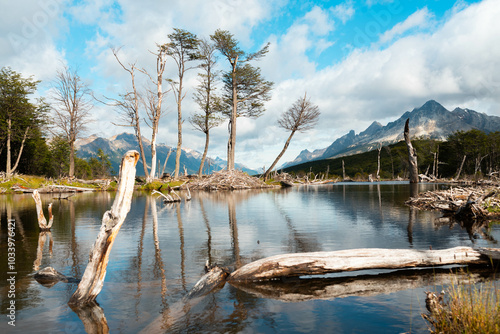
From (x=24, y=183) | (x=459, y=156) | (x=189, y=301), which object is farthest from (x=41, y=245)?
(x=459, y=156)

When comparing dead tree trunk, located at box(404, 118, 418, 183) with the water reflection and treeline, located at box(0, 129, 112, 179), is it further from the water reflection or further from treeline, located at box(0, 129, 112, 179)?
treeline, located at box(0, 129, 112, 179)

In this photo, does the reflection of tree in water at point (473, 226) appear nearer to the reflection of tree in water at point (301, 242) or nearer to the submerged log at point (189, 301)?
the reflection of tree in water at point (301, 242)

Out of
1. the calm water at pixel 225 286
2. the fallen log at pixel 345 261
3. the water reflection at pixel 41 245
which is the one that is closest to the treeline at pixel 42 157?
the water reflection at pixel 41 245

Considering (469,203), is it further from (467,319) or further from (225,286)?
(225,286)

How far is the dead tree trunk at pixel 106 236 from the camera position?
5.52 m

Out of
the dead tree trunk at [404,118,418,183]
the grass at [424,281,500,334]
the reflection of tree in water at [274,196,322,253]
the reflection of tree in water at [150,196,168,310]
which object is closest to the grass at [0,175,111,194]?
the reflection of tree in water at [150,196,168,310]

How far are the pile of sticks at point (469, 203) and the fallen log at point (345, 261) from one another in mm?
8139

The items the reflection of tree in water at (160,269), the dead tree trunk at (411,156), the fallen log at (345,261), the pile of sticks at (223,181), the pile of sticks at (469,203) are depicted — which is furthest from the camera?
the dead tree trunk at (411,156)

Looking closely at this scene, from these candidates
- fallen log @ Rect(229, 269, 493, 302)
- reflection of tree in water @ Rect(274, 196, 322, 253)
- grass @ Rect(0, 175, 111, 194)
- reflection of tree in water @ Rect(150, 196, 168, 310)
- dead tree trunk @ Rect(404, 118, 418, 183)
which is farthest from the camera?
dead tree trunk @ Rect(404, 118, 418, 183)

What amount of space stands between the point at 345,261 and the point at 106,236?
207 inches

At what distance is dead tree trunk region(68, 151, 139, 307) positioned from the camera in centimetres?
552

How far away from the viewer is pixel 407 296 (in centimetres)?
582

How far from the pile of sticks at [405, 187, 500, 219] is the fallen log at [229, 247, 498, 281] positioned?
8.14 m

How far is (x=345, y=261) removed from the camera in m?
6.92
